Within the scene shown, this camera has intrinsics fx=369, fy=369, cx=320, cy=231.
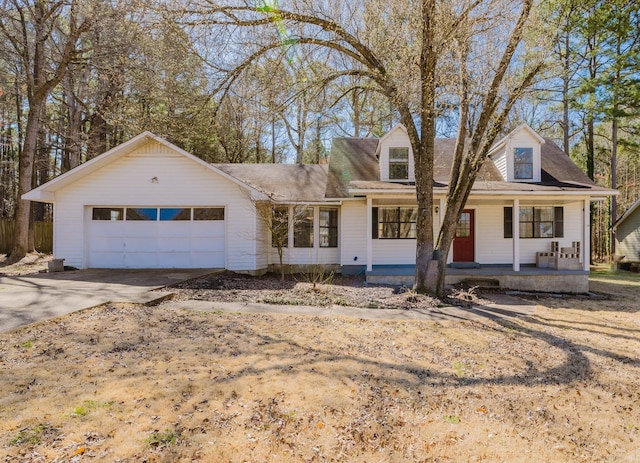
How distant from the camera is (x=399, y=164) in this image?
13.6 meters

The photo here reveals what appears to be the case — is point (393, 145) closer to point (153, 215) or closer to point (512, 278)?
point (512, 278)

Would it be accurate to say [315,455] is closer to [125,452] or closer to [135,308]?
[125,452]

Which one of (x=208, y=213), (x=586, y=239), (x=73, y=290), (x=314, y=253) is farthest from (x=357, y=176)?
(x=73, y=290)

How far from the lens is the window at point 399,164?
44.4 ft

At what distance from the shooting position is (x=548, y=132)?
24547mm

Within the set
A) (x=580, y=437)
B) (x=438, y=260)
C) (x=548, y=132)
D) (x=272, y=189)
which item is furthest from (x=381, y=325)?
(x=548, y=132)

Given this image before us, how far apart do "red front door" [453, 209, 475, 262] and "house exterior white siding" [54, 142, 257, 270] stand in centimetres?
728

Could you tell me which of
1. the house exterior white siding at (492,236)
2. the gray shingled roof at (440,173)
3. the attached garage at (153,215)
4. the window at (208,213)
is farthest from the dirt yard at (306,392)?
the house exterior white siding at (492,236)

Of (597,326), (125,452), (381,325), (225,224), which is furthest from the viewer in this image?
(225,224)

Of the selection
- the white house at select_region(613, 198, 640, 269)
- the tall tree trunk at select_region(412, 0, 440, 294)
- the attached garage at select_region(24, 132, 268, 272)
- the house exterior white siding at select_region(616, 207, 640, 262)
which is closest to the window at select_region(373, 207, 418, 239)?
the tall tree trunk at select_region(412, 0, 440, 294)

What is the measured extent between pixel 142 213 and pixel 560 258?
46.6 feet

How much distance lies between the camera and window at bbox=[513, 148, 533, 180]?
13.4 metres

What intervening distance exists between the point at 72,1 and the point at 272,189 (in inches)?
392

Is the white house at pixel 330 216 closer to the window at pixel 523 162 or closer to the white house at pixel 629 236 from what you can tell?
the window at pixel 523 162
